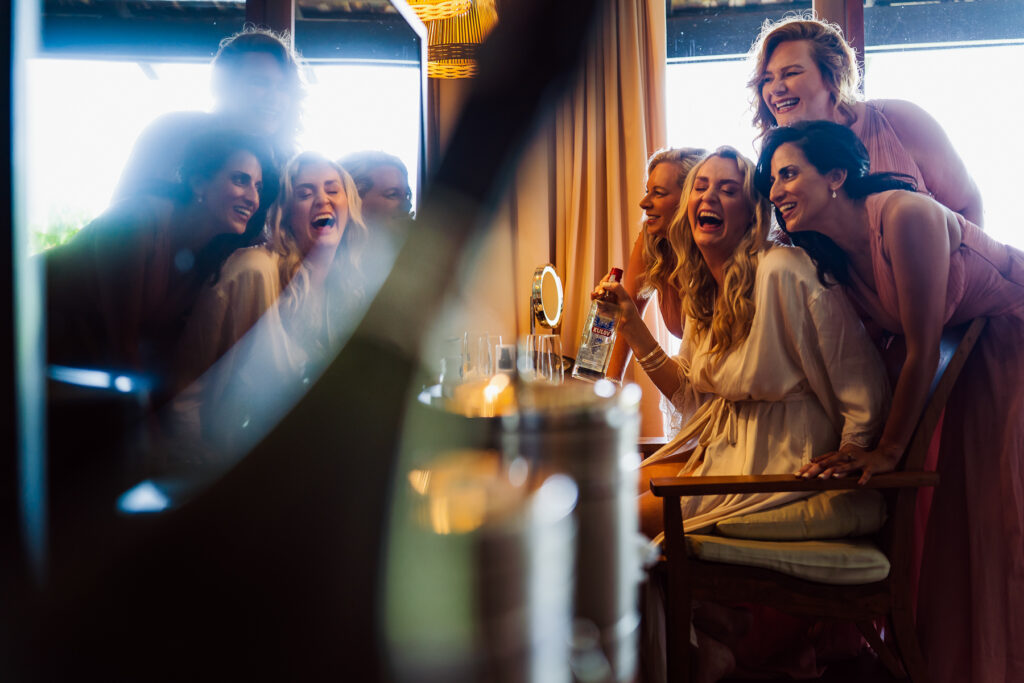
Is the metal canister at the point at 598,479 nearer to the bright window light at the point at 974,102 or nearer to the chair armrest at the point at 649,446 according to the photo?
the chair armrest at the point at 649,446

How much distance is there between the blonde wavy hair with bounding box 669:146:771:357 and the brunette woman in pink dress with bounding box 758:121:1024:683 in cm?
5

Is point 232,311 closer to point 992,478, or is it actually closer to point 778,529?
point 778,529

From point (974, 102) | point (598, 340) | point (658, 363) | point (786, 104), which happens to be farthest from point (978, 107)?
point (598, 340)

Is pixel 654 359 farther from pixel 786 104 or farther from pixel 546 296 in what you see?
pixel 546 296

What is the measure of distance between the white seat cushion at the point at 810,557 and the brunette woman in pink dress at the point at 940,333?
15 centimetres

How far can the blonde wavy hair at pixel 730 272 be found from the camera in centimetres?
159

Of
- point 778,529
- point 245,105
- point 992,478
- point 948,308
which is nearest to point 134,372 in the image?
point 245,105

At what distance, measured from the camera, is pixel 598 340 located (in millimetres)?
1688

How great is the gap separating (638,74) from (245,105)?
295 centimetres

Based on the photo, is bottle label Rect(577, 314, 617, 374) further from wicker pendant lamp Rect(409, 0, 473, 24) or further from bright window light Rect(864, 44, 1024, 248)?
bright window light Rect(864, 44, 1024, 248)

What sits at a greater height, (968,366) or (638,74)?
(638,74)

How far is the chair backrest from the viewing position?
141 cm

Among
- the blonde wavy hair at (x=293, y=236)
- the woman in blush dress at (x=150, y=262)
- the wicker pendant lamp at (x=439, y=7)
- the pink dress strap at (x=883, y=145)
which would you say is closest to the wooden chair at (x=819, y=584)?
the pink dress strap at (x=883, y=145)

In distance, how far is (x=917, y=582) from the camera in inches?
66.9
